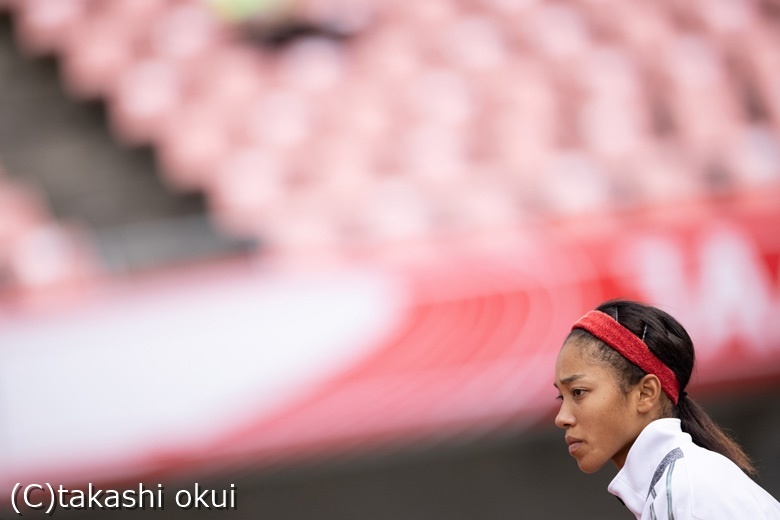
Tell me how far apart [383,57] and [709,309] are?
2311 millimetres

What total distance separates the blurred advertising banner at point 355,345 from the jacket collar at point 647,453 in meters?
2.63

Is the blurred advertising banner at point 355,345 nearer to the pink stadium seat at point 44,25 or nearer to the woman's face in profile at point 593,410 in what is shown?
the pink stadium seat at point 44,25

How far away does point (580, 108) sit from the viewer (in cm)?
512

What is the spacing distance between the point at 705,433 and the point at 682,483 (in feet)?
0.52

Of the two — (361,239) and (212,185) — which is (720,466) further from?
(212,185)

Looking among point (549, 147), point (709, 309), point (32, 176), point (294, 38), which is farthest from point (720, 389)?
point (32, 176)

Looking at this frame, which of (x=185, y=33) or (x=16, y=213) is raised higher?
(x=185, y=33)

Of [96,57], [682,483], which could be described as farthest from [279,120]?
[682,483]

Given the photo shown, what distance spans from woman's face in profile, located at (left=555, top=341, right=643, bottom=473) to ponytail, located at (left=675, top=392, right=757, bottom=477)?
71 millimetres

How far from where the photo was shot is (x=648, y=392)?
4.00 feet

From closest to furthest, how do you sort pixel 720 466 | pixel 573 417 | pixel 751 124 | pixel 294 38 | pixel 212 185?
pixel 720 466 → pixel 573 417 → pixel 212 185 → pixel 751 124 → pixel 294 38

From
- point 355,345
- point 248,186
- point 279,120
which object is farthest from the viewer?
point 279,120

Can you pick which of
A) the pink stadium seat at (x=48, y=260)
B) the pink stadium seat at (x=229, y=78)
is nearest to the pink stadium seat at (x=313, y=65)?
the pink stadium seat at (x=229, y=78)

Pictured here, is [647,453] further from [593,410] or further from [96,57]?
[96,57]
